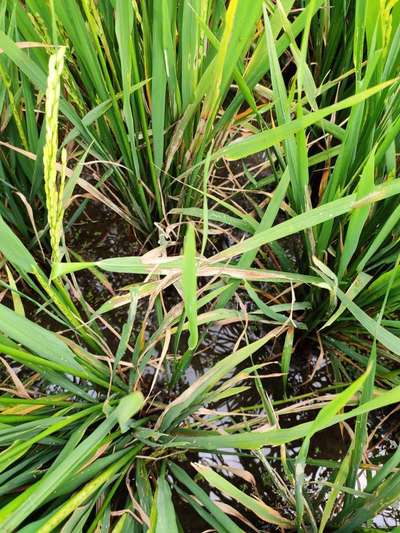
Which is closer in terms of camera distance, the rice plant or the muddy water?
the rice plant

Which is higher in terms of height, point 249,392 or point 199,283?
→ point 199,283

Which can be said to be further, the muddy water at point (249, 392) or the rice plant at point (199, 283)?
the muddy water at point (249, 392)

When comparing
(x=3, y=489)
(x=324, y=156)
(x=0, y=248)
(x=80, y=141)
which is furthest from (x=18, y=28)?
(x=3, y=489)

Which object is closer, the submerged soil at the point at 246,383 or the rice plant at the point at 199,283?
the rice plant at the point at 199,283

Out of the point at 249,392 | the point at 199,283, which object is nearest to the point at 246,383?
the point at 249,392

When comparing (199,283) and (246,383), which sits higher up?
(199,283)

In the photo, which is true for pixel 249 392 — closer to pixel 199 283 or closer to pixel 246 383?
pixel 246 383

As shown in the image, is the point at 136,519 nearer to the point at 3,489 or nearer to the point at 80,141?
the point at 3,489

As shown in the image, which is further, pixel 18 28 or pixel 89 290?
pixel 89 290
